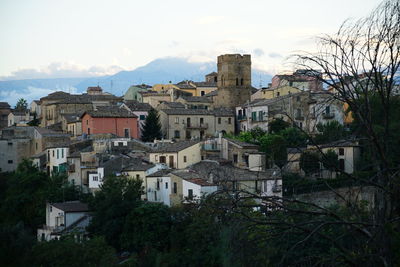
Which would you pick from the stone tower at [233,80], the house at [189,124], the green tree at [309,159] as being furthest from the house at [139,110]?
the green tree at [309,159]

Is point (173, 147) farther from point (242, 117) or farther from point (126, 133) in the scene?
point (242, 117)

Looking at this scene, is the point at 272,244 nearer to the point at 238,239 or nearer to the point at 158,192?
the point at 238,239

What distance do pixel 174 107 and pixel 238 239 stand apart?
50.4 m

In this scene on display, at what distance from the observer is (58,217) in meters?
38.9

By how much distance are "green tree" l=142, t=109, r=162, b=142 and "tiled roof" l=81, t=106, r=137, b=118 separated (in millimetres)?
1133

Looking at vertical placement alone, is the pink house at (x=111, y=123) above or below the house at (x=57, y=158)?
above

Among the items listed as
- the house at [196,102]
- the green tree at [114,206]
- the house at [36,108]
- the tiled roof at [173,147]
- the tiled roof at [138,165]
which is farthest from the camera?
the house at [36,108]

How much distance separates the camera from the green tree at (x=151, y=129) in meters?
52.5

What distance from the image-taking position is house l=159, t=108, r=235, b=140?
176 ft

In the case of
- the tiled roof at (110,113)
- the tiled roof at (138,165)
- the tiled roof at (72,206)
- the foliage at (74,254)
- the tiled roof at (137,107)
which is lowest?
the foliage at (74,254)

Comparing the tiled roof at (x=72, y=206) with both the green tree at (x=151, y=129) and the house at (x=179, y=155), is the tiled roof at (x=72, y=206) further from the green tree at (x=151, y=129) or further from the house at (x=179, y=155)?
the green tree at (x=151, y=129)

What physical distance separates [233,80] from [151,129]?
12360 millimetres

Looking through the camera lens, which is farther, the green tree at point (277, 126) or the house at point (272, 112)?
the green tree at point (277, 126)

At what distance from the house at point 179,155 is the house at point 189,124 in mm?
10879
